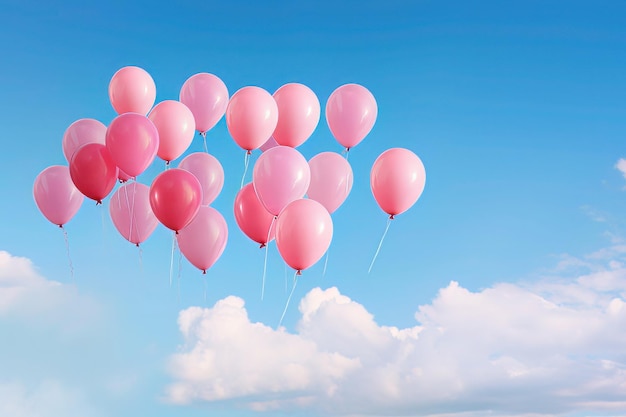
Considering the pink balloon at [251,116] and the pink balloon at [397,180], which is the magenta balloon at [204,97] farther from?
the pink balloon at [397,180]

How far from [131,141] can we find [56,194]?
4.52 feet

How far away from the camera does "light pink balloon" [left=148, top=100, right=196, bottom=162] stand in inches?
283

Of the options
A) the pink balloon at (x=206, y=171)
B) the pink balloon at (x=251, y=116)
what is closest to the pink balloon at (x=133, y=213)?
the pink balloon at (x=206, y=171)

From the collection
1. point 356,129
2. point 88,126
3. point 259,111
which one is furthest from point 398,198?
A: point 88,126

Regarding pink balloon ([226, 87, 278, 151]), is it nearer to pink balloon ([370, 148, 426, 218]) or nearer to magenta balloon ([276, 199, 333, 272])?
magenta balloon ([276, 199, 333, 272])

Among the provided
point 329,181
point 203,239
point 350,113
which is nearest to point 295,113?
point 350,113

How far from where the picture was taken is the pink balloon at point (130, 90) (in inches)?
294

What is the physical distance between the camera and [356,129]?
7.57 metres

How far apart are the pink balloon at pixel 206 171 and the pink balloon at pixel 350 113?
1215 mm

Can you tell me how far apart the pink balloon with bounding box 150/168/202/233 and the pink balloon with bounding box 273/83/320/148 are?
0.99 m

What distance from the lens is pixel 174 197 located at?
6809mm

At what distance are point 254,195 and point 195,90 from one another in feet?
4.15

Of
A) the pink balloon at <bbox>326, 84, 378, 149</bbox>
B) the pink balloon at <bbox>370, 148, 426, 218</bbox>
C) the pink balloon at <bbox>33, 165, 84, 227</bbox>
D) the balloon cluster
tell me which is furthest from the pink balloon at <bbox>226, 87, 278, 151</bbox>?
the pink balloon at <bbox>33, 165, 84, 227</bbox>

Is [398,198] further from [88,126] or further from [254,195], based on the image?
[88,126]
